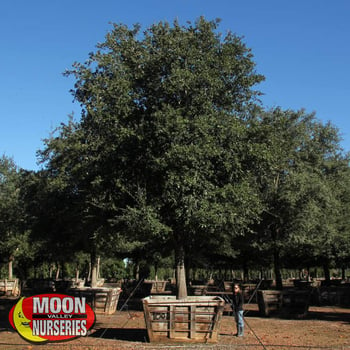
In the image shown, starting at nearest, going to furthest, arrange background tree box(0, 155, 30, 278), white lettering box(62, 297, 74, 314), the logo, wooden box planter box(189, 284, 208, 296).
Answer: the logo
white lettering box(62, 297, 74, 314)
wooden box planter box(189, 284, 208, 296)
background tree box(0, 155, 30, 278)

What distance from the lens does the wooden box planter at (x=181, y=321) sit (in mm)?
11672

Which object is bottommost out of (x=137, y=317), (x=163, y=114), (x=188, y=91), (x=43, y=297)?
(x=137, y=317)

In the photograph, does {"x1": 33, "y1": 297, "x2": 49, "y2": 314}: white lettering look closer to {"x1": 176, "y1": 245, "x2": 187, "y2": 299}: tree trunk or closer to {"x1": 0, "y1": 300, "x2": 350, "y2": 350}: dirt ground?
{"x1": 0, "y1": 300, "x2": 350, "y2": 350}: dirt ground

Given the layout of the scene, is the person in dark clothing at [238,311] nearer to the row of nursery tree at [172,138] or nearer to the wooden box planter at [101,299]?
the row of nursery tree at [172,138]

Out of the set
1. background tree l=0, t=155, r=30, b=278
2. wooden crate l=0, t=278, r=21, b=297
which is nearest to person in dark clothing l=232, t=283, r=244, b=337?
background tree l=0, t=155, r=30, b=278

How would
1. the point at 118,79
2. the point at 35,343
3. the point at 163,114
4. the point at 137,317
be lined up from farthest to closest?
the point at 137,317, the point at 118,79, the point at 163,114, the point at 35,343

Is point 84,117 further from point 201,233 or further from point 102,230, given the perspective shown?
point 201,233

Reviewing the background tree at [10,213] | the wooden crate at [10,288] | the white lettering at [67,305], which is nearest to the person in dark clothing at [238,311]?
the white lettering at [67,305]

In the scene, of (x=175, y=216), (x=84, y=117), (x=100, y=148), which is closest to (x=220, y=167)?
(x=175, y=216)

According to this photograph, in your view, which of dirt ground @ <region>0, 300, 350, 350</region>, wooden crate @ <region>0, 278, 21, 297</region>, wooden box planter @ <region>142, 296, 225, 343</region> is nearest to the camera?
dirt ground @ <region>0, 300, 350, 350</region>

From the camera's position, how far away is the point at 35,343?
1114cm

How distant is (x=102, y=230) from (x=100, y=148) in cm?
297

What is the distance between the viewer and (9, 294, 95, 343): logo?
11906mm

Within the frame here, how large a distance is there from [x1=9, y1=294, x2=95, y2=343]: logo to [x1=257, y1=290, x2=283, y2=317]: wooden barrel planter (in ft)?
27.4
